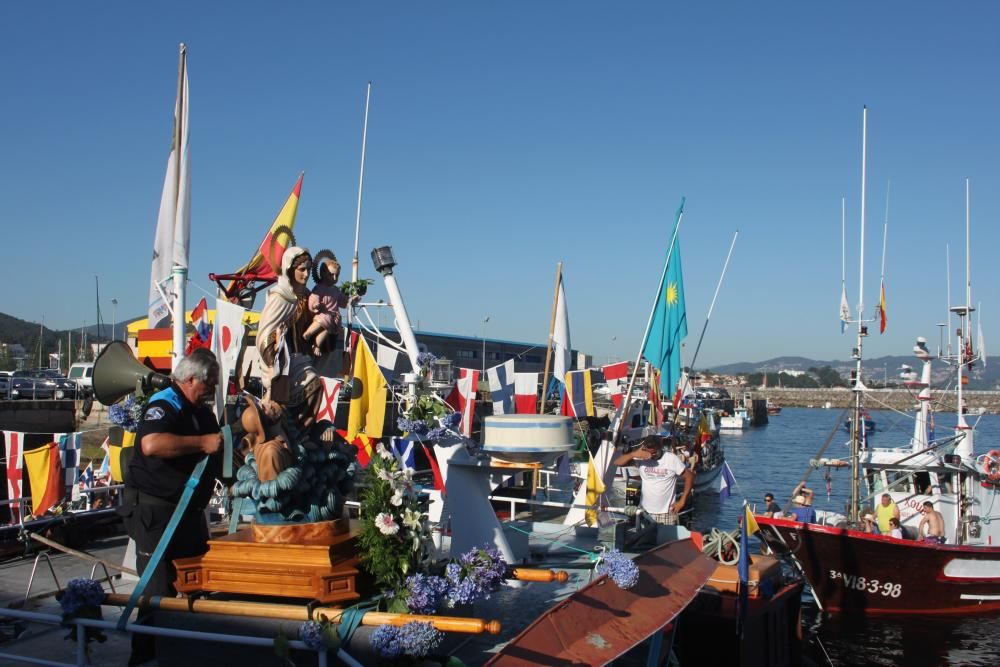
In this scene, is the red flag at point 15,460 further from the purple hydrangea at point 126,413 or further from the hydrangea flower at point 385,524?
the hydrangea flower at point 385,524

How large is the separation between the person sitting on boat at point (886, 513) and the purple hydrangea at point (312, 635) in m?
18.4

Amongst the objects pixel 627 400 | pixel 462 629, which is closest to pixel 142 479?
pixel 462 629

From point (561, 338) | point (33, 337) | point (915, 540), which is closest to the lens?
point (561, 338)

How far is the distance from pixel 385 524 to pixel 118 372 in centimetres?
441

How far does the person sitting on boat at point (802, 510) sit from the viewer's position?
20.1 meters

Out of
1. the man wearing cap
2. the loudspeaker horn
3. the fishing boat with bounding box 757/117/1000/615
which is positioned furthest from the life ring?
the loudspeaker horn

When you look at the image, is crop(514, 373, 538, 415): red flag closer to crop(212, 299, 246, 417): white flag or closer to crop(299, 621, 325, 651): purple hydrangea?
crop(212, 299, 246, 417): white flag

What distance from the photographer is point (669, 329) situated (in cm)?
1861

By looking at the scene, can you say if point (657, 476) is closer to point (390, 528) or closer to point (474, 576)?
point (474, 576)

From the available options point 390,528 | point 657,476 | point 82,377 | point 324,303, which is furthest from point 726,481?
point 82,377

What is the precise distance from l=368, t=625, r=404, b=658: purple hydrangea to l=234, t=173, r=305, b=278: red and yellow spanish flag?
25.0 feet

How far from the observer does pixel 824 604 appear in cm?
2027

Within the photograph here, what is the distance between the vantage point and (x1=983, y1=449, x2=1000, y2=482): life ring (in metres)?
20.9

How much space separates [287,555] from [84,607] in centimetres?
144
